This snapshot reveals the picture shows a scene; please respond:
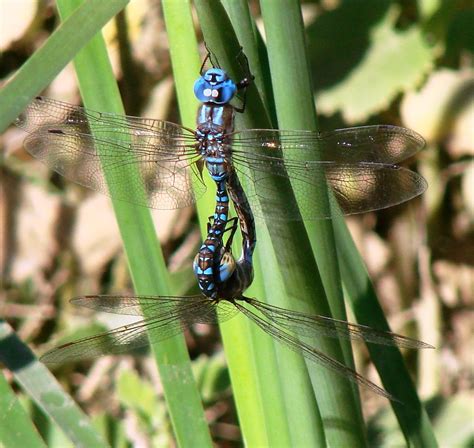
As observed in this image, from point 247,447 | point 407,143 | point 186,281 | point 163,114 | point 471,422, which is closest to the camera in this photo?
point 407,143

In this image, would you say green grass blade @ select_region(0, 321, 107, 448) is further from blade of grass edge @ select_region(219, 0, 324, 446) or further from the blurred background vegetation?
the blurred background vegetation

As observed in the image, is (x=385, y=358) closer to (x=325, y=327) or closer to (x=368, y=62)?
(x=325, y=327)

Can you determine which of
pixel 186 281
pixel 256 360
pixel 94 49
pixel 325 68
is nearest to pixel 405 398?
pixel 256 360

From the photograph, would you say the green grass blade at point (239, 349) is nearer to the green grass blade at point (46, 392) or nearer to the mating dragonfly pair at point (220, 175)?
the mating dragonfly pair at point (220, 175)

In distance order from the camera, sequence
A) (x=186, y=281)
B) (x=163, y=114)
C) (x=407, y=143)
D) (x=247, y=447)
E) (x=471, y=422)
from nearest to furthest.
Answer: (x=407, y=143) < (x=247, y=447) < (x=471, y=422) < (x=186, y=281) < (x=163, y=114)

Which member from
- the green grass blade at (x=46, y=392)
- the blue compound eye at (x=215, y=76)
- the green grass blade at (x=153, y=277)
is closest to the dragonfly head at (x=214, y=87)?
the blue compound eye at (x=215, y=76)

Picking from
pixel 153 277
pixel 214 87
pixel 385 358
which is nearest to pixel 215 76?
pixel 214 87

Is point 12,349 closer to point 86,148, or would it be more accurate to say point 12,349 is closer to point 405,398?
point 86,148
